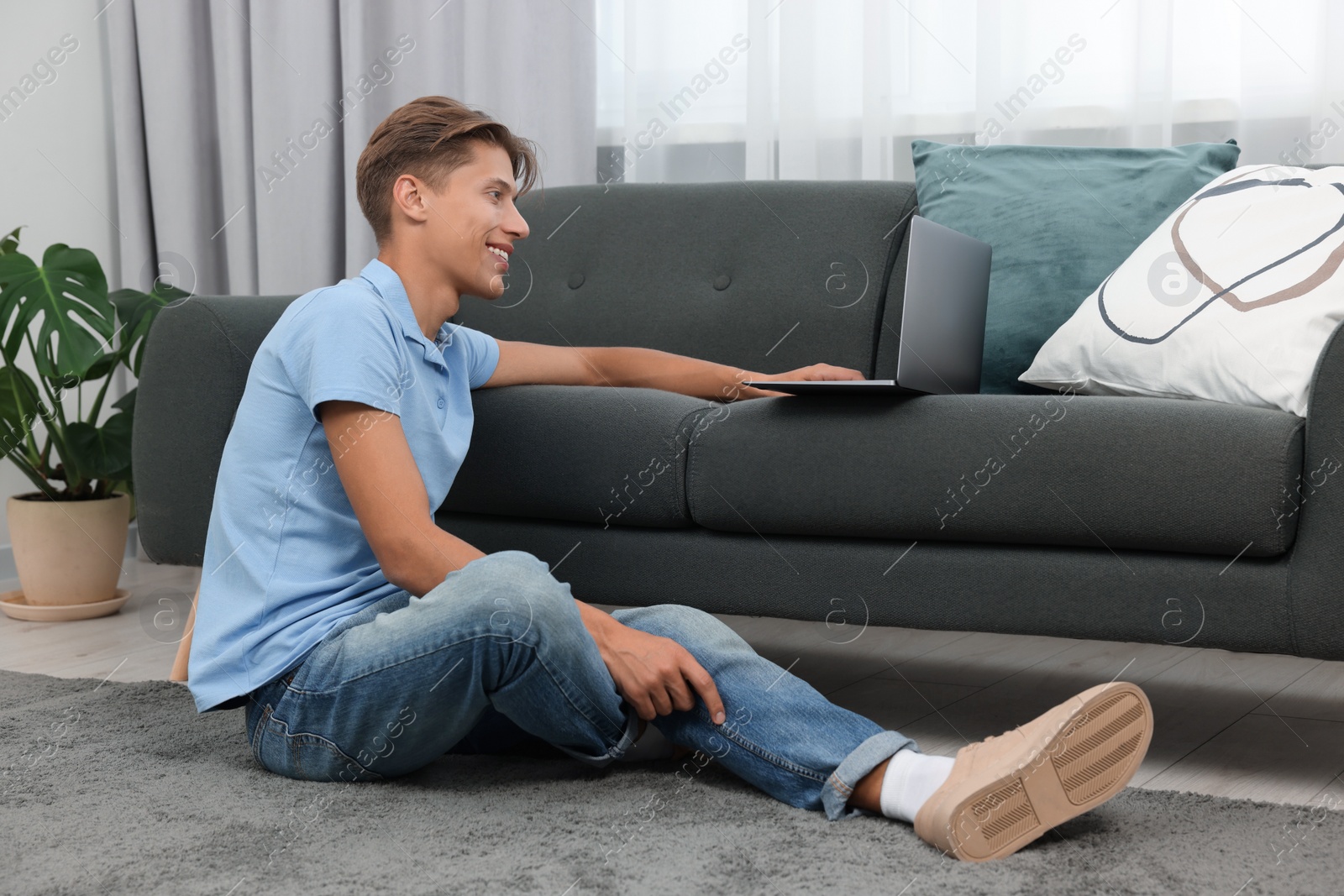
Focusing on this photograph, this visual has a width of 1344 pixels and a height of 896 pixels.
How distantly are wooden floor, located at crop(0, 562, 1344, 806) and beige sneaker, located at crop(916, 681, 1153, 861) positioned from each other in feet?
0.93

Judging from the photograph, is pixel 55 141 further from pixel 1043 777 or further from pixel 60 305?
pixel 1043 777

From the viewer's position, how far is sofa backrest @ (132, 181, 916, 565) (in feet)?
6.71

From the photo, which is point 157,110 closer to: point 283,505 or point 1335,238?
point 283,505

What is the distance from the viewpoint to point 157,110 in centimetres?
302

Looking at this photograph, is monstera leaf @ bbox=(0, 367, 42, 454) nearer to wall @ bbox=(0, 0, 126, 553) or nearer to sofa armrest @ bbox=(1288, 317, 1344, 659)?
wall @ bbox=(0, 0, 126, 553)

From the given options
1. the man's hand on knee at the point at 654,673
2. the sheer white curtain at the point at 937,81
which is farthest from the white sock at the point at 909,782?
the sheer white curtain at the point at 937,81

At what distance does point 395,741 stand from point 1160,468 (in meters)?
0.84

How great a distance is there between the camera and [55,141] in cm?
297

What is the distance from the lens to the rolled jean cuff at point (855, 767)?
1117 millimetres

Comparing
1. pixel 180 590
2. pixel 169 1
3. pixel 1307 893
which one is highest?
pixel 169 1

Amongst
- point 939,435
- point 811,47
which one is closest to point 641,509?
point 939,435

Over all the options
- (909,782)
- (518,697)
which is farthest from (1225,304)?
(518,697)

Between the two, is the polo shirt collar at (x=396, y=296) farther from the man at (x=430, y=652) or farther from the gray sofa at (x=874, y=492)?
the gray sofa at (x=874, y=492)

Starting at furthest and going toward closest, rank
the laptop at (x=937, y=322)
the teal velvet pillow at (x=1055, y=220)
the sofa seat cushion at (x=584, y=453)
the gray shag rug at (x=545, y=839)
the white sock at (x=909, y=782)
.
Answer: the teal velvet pillow at (x=1055, y=220), the sofa seat cushion at (x=584, y=453), the laptop at (x=937, y=322), the white sock at (x=909, y=782), the gray shag rug at (x=545, y=839)
